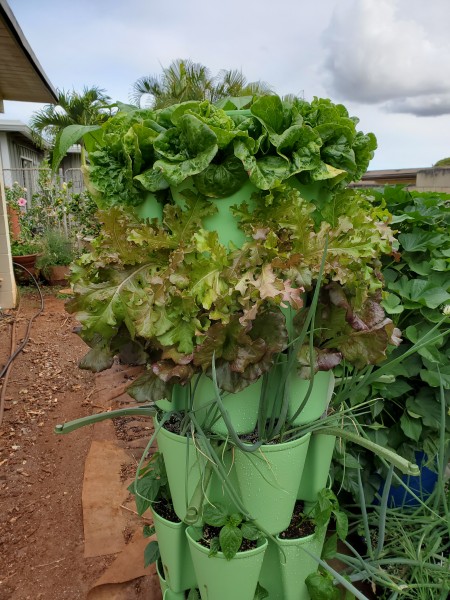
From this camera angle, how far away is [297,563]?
3.72 ft

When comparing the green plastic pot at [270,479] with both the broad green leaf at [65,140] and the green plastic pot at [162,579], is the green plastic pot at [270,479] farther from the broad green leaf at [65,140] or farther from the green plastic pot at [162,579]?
the broad green leaf at [65,140]

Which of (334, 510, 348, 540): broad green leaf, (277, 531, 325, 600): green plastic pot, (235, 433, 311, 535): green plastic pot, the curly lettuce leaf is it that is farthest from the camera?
(334, 510, 348, 540): broad green leaf

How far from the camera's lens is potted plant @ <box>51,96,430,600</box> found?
2.97 feet

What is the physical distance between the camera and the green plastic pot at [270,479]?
3.28 ft

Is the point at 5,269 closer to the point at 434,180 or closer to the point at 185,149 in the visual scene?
A: the point at 185,149

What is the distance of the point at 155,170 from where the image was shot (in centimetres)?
98

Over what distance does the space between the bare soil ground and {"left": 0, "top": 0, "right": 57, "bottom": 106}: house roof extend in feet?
8.46

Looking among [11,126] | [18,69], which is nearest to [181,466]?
[18,69]

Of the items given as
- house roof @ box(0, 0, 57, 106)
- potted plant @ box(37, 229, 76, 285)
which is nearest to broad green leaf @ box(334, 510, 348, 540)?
house roof @ box(0, 0, 57, 106)

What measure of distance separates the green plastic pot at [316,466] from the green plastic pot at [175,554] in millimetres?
325

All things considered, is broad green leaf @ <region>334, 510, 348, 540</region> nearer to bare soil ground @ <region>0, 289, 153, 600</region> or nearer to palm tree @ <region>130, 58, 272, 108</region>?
bare soil ground @ <region>0, 289, 153, 600</region>

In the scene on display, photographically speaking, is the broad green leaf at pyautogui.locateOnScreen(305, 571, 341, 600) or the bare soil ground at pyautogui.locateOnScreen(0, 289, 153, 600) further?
the bare soil ground at pyautogui.locateOnScreen(0, 289, 153, 600)

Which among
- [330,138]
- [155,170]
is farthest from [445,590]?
[155,170]

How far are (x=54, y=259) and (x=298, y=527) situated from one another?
621 centimetres
